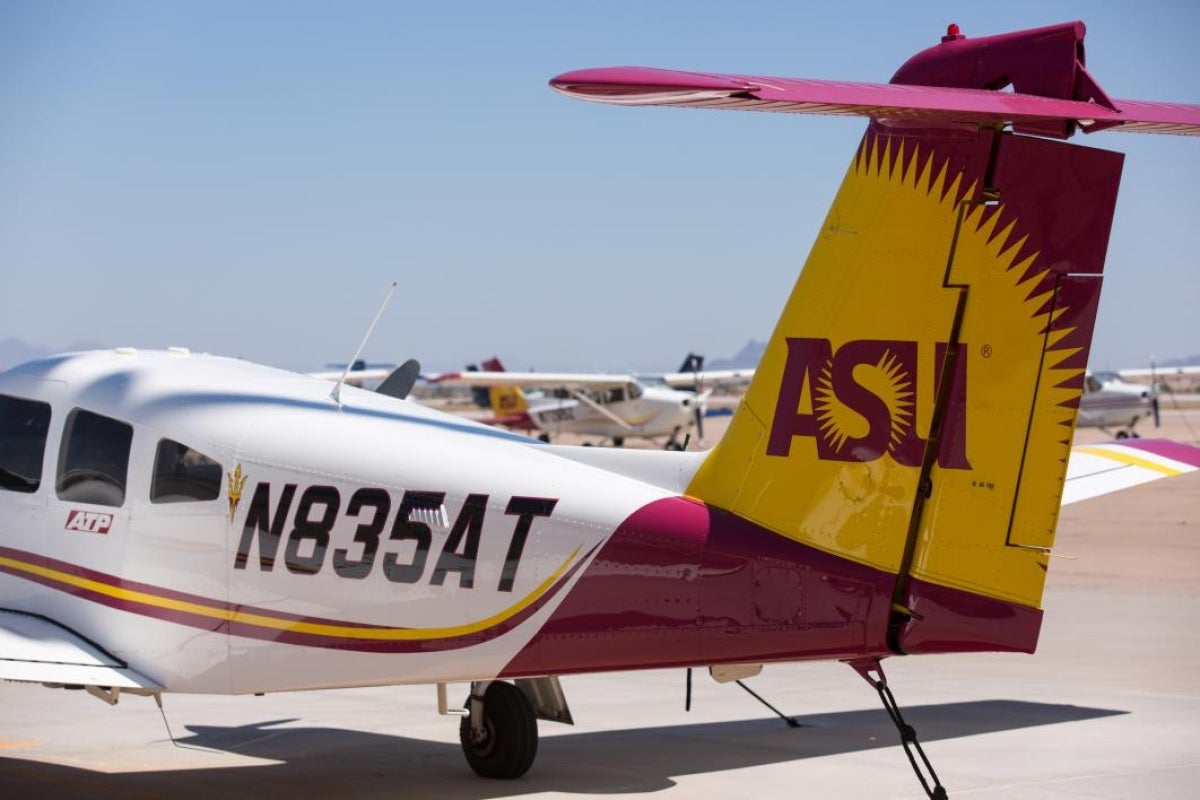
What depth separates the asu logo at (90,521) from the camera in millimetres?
7945

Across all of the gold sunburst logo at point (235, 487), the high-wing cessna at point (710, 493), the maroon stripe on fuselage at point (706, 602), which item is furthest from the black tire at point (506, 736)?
the gold sunburst logo at point (235, 487)

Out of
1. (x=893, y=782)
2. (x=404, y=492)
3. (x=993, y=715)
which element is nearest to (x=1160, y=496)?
(x=993, y=715)

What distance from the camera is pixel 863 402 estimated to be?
693 cm

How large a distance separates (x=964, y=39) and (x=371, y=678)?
414 centimetres

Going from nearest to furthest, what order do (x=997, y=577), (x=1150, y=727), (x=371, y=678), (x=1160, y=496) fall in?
(x=997, y=577), (x=371, y=678), (x=1150, y=727), (x=1160, y=496)

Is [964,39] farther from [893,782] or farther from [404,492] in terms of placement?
[893,782]

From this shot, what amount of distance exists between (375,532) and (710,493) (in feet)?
5.46

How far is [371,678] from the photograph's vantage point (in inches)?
290

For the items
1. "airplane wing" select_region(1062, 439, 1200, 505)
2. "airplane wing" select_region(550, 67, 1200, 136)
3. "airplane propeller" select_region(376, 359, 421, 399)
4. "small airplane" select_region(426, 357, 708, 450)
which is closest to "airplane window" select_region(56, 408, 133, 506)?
"airplane propeller" select_region(376, 359, 421, 399)

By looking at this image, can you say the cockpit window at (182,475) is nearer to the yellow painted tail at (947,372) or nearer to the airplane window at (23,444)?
the airplane window at (23,444)

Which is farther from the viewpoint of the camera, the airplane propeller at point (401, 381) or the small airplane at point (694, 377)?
the small airplane at point (694, 377)

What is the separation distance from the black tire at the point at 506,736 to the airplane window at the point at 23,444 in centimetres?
285

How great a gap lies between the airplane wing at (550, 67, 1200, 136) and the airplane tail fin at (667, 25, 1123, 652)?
26 cm

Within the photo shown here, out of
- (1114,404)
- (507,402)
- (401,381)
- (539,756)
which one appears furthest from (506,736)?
(507,402)
